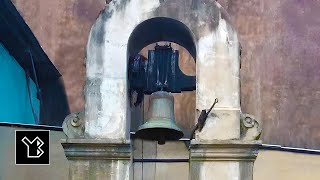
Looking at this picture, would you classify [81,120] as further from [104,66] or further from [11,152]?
[11,152]

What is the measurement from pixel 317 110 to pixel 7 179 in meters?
7.20

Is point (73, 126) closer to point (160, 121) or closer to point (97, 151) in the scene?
point (97, 151)

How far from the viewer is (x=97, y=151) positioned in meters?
6.05

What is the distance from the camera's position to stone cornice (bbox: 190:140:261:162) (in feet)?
19.7

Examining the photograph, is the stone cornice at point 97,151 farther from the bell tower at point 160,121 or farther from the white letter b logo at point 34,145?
the white letter b logo at point 34,145

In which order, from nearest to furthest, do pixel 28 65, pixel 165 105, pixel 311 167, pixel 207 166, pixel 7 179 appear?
pixel 207 166, pixel 165 105, pixel 7 179, pixel 311 167, pixel 28 65

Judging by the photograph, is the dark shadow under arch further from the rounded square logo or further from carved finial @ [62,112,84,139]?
the rounded square logo

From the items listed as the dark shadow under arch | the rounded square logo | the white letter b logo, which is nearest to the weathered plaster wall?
the rounded square logo

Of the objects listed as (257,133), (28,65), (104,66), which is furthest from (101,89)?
(28,65)

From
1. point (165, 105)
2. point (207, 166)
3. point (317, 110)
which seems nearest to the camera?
point (207, 166)

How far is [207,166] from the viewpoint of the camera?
6051 mm

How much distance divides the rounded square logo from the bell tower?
1.96m

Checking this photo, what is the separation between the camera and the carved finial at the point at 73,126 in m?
6.13

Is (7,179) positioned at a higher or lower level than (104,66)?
lower
